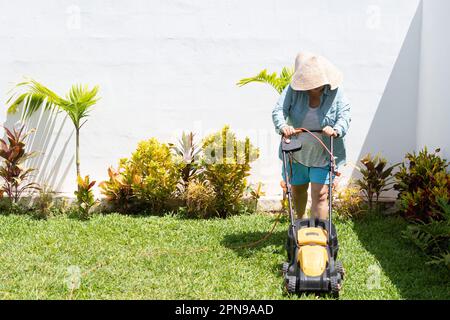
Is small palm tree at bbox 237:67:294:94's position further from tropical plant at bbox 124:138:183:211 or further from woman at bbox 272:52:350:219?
woman at bbox 272:52:350:219

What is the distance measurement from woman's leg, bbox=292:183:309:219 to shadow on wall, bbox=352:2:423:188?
1.66 metres

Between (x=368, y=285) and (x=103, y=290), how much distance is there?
2007 mm

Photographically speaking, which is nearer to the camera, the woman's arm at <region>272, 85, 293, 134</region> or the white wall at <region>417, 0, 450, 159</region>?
the woman's arm at <region>272, 85, 293, 134</region>

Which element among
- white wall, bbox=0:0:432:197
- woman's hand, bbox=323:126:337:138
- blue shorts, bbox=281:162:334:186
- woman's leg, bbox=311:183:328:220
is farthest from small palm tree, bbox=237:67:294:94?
woman's hand, bbox=323:126:337:138

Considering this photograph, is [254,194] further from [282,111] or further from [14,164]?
[14,164]

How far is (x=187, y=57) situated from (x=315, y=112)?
7.52ft

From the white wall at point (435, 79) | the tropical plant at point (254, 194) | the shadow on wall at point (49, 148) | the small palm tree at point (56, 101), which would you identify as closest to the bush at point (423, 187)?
the white wall at point (435, 79)

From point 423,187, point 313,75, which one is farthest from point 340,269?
point 423,187

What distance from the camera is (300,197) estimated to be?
5988 mm

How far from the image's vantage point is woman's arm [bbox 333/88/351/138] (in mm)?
5393

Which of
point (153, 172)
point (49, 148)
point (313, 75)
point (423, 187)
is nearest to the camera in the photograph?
point (313, 75)

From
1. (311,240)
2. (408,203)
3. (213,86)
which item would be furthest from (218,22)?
(311,240)

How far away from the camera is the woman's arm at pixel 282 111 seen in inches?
216

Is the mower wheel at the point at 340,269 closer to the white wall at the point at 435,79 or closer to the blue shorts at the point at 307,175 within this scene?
the blue shorts at the point at 307,175
